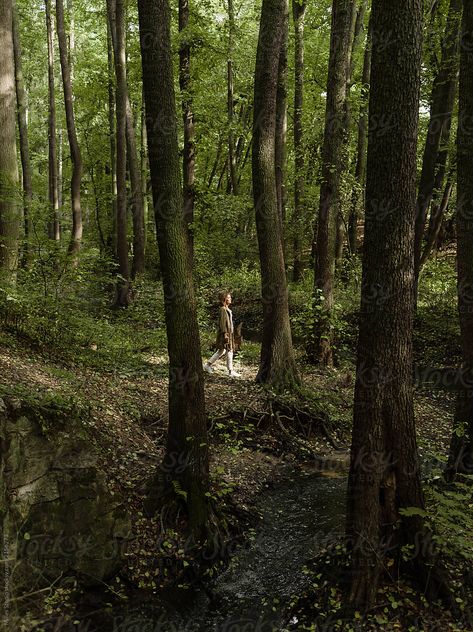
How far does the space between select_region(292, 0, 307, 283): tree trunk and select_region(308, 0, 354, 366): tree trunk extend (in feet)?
12.3

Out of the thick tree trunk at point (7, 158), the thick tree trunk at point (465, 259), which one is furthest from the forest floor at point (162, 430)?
the thick tree trunk at point (7, 158)

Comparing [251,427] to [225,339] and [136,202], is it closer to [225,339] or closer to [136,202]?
[225,339]

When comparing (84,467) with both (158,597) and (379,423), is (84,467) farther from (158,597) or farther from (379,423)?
(379,423)

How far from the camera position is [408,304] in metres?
4.67

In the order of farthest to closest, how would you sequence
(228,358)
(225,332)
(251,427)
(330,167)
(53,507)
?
(330,167) < (225,332) < (228,358) < (251,427) < (53,507)

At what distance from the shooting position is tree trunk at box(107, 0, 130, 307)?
15.6 meters

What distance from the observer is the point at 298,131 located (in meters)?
18.9

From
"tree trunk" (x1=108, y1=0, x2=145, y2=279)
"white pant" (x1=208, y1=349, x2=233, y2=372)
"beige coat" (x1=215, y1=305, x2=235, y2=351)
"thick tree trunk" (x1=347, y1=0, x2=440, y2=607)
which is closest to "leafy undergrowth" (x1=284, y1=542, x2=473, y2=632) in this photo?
"thick tree trunk" (x1=347, y1=0, x2=440, y2=607)

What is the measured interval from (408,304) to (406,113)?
66.1 inches

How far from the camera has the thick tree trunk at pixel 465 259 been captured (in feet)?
20.0

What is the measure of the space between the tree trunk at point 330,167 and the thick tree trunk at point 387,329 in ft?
25.3

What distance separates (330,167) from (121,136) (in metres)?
7.82

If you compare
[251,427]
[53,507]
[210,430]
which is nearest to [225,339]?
[251,427]

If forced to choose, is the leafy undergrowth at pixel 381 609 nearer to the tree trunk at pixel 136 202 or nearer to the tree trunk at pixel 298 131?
the tree trunk at pixel 298 131
